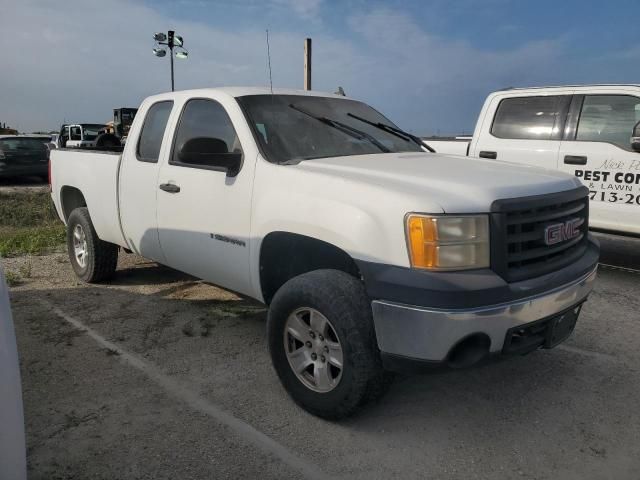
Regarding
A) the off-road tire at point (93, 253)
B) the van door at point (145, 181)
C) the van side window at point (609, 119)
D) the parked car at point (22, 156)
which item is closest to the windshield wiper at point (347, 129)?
the van door at point (145, 181)

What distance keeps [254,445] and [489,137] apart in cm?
527

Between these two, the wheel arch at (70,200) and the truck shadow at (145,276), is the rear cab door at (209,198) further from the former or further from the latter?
the wheel arch at (70,200)

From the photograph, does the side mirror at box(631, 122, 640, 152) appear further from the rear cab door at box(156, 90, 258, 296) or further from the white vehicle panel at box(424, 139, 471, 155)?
the rear cab door at box(156, 90, 258, 296)

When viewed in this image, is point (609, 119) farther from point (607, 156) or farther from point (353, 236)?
point (353, 236)

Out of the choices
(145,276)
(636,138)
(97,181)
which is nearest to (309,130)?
(97,181)

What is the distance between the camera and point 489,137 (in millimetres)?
6848

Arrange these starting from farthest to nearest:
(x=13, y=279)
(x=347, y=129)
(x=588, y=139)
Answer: (x=588, y=139)
(x=13, y=279)
(x=347, y=129)

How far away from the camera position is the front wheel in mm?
2678

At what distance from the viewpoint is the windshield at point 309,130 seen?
349 cm

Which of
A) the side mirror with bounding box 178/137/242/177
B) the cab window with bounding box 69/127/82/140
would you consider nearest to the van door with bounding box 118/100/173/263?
the side mirror with bounding box 178/137/242/177

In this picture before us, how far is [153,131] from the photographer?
4457mm

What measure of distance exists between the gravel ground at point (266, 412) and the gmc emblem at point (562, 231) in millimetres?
981

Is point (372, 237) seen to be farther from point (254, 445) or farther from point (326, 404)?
point (254, 445)

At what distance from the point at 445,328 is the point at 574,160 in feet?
14.3
